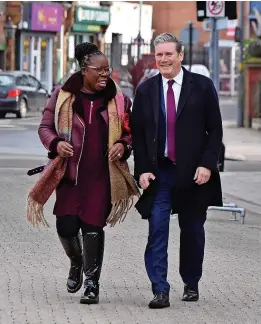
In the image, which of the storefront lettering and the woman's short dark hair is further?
the storefront lettering

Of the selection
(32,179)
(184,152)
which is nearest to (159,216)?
(184,152)

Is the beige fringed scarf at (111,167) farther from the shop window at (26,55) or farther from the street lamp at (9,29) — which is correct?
the shop window at (26,55)

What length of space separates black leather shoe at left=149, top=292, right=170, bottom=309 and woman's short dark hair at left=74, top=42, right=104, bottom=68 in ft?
4.80

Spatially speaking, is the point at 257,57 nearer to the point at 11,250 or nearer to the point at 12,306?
the point at 11,250

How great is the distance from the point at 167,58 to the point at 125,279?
1935 millimetres

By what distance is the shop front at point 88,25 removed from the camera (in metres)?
67.1

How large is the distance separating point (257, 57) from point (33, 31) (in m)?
27.6

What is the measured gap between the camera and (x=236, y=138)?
30.2 meters

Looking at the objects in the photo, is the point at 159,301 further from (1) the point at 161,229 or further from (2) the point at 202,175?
(2) the point at 202,175

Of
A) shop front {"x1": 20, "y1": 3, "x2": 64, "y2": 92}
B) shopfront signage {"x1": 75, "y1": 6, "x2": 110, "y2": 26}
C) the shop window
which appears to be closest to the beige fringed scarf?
shop front {"x1": 20, "y1": 3, "x2": 64, "y2": 92}

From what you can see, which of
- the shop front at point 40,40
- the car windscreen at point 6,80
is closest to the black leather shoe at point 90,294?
the car windscreen at point 6,80

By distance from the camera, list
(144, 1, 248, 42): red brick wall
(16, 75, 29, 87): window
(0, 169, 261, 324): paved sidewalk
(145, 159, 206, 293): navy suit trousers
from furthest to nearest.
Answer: (144, 1, 248, 42): red brick wall
(16, 75, 29, 87): window
(145, 159, 206, 293): navy suit trousers
(0, 169, 261, 324): paved sidewalk

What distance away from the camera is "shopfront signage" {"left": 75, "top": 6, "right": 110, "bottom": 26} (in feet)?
220

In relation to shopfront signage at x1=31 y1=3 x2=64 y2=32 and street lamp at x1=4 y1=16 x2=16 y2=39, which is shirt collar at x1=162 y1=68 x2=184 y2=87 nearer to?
street lamp at x1=4 y1=16 x2=16 y2=39
